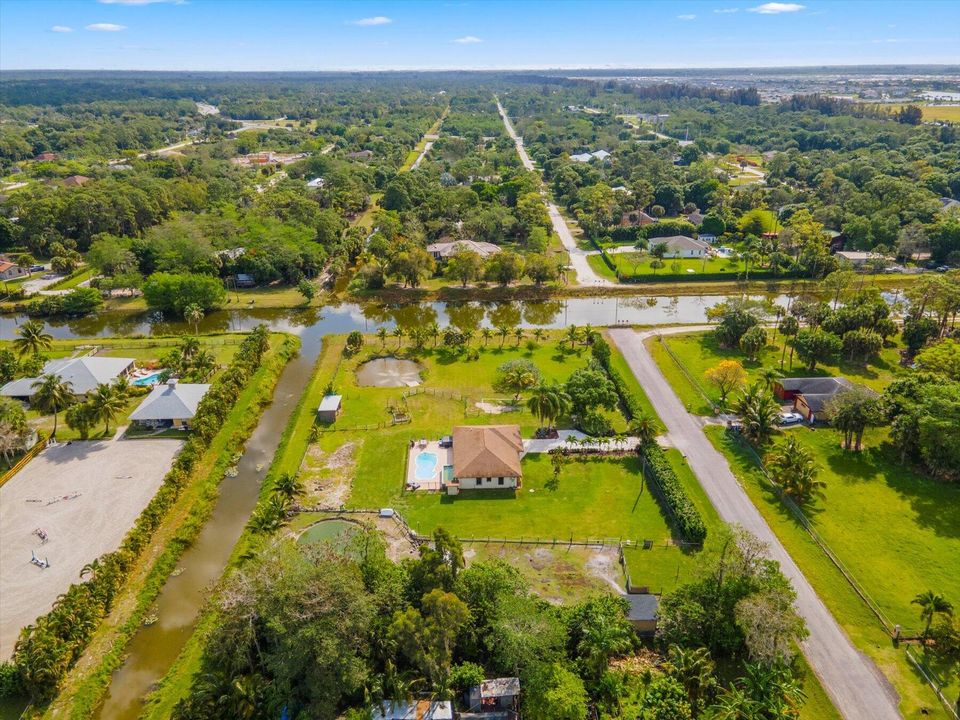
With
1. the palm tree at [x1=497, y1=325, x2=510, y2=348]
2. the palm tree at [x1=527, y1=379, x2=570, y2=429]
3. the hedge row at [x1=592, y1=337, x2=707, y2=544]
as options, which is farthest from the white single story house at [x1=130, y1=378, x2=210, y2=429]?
the hedge row at [x1=592, y1=337, x2=707, y2=544]

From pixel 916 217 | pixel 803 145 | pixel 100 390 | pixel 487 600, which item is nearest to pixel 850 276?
pixel 916 217

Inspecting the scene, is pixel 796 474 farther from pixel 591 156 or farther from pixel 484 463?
pixel 591 156

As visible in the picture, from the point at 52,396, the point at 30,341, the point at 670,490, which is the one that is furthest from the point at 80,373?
the point at 670,490

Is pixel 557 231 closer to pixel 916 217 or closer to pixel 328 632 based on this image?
pixel 916 217

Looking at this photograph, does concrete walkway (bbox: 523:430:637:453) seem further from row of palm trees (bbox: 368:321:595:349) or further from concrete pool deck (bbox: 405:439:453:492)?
row of palm trees (bbox: 368:321:595:349)

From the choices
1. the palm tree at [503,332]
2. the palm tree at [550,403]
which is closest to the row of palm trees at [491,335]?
the palm tree at [503,332]
